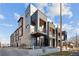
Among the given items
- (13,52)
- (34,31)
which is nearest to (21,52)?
(13,52)

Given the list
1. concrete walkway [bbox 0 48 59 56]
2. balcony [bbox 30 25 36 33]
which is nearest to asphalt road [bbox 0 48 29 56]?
concrete walkway [bbox 0 48 59 56]

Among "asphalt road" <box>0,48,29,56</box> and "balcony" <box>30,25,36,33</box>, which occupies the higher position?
"balcony" <box>30,25,36,33</box>

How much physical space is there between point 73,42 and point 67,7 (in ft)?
1.66

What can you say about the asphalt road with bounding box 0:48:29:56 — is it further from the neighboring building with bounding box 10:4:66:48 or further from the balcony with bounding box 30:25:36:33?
the balcony with bounding box 30:25:36:33

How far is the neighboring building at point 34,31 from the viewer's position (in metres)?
5.00

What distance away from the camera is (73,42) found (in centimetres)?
506

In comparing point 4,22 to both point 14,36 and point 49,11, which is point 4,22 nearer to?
point 14,36

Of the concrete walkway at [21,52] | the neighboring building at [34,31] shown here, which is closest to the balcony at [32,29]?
the neighboring building at [34,31]

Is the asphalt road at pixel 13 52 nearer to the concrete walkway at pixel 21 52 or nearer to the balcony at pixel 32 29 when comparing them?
the concrete walkway at pixel 21 52

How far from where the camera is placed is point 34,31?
16.4 feet

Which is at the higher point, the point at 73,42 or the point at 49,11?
the point at 49,11

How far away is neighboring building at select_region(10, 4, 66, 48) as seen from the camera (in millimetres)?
4996

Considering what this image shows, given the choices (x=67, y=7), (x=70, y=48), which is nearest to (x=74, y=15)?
(x=67, y=7)

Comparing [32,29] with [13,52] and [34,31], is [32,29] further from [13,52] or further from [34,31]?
[13,52]
